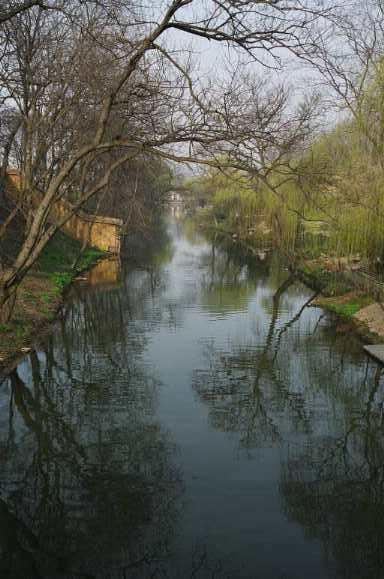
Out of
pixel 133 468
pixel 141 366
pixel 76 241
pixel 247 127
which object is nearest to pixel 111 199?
pixel 76 241

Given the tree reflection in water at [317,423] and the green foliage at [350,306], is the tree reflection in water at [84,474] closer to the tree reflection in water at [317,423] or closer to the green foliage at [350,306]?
the tree reflection in water at [317,423]

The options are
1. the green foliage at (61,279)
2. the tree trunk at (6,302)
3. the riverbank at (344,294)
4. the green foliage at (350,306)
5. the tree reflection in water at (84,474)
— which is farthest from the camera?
the green foliage at (61,279)

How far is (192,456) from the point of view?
7449mm

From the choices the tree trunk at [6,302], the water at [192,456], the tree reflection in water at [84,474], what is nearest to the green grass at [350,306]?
the water at [192,456]

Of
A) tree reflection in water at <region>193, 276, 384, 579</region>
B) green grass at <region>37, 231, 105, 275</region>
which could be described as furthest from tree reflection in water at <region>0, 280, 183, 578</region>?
green grass at <region>37, 231, 105, 275</region>

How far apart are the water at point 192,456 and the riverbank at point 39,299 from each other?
0.38m

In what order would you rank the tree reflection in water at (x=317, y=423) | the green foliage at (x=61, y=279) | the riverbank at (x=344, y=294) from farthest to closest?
1. the green foliage at (x=61, y=279)
2. the riverbank at (x=344, y=294)
3. the tree reflection in water at (x=317, y=423)

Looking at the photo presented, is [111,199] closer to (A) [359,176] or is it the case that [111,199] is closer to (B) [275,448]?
(A) [359,176]

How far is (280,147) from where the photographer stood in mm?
8320

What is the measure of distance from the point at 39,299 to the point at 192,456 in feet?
31.5

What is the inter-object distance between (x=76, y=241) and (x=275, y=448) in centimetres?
2512

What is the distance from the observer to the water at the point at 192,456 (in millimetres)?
5395

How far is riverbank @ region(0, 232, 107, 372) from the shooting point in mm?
11688

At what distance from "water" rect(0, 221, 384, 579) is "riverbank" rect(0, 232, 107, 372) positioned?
381mm
